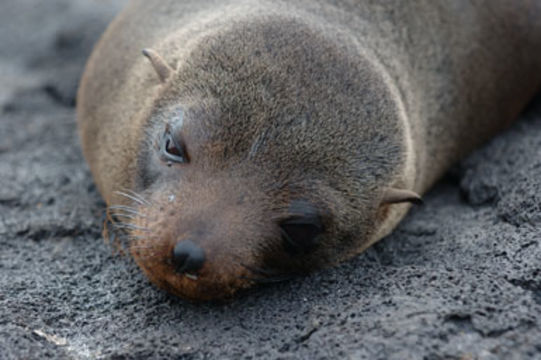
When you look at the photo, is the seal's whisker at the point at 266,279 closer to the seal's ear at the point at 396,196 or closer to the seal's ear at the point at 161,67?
the seal's ear at the point at 396,196

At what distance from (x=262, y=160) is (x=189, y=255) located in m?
0.58

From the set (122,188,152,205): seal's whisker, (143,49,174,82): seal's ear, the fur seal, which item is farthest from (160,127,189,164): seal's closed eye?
(143,49,174,82): seal's ear

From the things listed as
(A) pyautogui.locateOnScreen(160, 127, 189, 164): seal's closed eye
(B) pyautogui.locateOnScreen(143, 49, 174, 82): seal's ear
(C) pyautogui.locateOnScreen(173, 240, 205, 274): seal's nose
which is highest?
(B) pyautogui.locateOnScreen(143, 49, 174, 82): seal's ear

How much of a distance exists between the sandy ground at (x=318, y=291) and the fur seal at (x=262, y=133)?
16 cm

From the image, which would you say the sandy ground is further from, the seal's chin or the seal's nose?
the seal's nose

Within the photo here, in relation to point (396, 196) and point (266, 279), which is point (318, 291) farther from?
point (396, 196)

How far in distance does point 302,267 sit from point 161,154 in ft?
2.96

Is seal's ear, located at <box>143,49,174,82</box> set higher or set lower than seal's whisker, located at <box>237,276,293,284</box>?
higher

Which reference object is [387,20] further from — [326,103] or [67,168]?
[67,168]

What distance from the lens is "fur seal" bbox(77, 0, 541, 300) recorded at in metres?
3.03

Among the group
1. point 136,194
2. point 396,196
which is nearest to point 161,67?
point 136,194

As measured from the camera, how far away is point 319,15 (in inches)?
158

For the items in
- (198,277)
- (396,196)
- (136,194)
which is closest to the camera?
(198,277)

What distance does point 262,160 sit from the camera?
10.1ft
